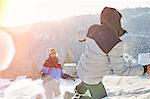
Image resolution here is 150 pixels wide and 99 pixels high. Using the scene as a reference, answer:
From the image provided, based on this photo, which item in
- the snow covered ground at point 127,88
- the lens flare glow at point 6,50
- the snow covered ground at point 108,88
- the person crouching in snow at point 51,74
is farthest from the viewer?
the lens flare glow at point 6,50

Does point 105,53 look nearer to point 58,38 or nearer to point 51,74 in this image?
point 51,74

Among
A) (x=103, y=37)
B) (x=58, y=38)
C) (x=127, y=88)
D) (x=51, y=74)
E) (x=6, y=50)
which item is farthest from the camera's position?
(x=58, y=38)

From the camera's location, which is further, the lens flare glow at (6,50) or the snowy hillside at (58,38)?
the snowy hillside at (58,38)

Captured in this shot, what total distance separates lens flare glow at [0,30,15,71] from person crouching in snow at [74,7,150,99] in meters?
5.61

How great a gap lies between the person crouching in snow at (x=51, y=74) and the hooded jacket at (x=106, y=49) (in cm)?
282

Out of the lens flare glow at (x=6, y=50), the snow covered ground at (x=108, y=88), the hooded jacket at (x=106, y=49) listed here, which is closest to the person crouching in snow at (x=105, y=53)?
the hooded jacket at (x=106, y=49)

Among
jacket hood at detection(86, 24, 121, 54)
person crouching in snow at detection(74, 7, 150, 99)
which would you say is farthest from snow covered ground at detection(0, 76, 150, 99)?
jacket hood at detection(86, 24, 121, 54)

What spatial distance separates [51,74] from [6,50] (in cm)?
352

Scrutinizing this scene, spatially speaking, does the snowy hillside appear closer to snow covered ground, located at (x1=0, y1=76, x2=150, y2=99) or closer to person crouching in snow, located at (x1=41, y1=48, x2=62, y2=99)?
snow covered ground, located at (x1=0, y1=76, x2=150, y2=99)

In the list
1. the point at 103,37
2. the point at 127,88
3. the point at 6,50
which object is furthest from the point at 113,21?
the point at 6,50

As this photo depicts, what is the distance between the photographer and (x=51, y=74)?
7.38 m

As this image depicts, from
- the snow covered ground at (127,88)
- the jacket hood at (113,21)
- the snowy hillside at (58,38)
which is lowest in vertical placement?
the snow covered ground at (127,88)

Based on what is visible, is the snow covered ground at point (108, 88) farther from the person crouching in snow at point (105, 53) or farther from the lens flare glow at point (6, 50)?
the person crouching in snow at point (105, 53)

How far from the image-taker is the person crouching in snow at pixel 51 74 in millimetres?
7367
